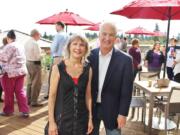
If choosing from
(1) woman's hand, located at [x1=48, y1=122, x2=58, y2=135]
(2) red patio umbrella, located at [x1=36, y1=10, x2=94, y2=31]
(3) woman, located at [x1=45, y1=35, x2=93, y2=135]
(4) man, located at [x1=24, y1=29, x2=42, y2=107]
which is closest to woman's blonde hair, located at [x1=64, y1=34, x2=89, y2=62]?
(3) woman, located at [x1=45, y1=35, x2=93, y2=135]

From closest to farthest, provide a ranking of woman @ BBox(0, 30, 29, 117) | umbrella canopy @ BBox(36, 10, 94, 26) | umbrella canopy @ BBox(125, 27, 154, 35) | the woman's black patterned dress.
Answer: the woman's black patterned dress
woman @ BBox(0, 30, 29, 117)
umbrella canopy @ BBox(36, 10, 94, 26)
umbrella canopy @ BBox(125, 27, 154, 35)

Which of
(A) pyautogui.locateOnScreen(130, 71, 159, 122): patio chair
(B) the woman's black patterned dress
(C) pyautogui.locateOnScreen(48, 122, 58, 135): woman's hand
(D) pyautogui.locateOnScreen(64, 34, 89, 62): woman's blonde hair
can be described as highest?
(D) pyautogui.locateOnScreen(64, 34, 89, 62): woman's blonde hair

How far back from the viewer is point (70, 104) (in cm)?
243

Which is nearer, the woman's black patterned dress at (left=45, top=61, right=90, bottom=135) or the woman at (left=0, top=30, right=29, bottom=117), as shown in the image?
the woman's black patterned dress at (left=45, top=61, right=90, bottom=135)

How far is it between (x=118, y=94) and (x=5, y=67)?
9.28ft

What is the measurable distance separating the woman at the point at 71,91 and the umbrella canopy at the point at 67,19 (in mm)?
4758

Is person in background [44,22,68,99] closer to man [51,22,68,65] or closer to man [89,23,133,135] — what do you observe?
man [51,22,68,65]

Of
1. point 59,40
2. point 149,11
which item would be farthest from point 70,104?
point 59,40

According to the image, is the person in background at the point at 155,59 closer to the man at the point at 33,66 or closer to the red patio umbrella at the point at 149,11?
the red patio umbrella at the point at 149,11

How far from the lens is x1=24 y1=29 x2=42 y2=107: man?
230 inches

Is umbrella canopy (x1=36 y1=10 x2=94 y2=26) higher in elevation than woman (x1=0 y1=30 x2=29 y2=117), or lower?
higher

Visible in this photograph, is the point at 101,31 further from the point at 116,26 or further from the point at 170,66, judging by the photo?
the point at 170,66

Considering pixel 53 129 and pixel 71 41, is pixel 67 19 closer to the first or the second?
pixel 71 41

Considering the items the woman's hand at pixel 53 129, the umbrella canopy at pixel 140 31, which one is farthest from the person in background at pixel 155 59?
the woman's hand at pixel 53 129
